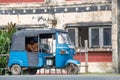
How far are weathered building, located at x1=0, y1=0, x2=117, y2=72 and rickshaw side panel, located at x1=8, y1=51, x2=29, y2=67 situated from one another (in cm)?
499

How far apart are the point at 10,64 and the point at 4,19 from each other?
21.9ft

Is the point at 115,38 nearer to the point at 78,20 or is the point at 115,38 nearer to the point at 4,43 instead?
A: the point at 78,20

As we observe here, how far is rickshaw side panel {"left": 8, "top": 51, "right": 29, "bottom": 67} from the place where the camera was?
20.1 m

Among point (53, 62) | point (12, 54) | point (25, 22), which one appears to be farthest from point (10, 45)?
point (25, 22)

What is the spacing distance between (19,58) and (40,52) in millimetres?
1058

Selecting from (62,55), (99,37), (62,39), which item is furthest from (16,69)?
(99,37)

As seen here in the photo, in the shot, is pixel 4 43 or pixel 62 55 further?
pixel 4 43

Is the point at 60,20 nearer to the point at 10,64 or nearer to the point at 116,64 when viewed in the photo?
the point at 116,64

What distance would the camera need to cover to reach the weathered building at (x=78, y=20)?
24.8 m

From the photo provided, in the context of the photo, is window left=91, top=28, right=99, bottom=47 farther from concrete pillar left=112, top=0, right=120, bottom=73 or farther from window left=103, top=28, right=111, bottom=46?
concrete pillar left=112, top=0, right=120, bottom=73

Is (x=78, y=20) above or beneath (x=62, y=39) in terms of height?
above

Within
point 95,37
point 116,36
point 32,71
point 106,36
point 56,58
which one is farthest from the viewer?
point 95,37

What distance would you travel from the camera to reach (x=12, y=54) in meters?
20.4

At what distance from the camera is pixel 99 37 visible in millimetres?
25172
